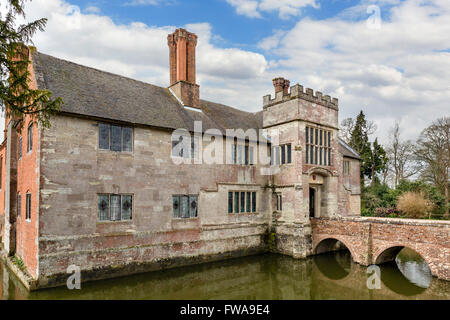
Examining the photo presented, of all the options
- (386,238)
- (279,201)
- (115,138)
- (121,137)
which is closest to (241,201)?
(279,201)

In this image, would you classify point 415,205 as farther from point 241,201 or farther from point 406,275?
point 241,201

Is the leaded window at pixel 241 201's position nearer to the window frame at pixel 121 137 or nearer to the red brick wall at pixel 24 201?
the window frame at pixel 121 137

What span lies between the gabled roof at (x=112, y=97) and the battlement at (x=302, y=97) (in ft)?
11.2

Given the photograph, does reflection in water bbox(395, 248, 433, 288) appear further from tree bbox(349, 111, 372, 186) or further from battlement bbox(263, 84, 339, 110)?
tree bbox(349, 111, 372, 186)

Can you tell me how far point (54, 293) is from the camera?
38.0 feet

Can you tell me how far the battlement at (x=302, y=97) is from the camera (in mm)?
19469

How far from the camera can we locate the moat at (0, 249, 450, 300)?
11.9 m

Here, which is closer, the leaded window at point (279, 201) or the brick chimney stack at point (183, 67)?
the brick chimney stack at point (183, 67)

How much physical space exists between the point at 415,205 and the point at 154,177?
77.4ft

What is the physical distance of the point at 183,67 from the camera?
65.2 feet

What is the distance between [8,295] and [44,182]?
454cm
